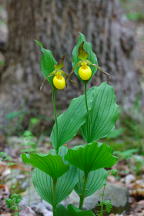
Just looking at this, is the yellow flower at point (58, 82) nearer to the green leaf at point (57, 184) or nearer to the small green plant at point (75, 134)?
the small green plant at point (75, 134)

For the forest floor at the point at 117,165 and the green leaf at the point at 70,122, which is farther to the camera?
the forest floor at the point at 117,165

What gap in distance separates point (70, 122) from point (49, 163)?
0.75 ft

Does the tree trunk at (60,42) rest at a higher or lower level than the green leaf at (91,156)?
higher

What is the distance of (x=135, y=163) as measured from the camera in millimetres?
2689

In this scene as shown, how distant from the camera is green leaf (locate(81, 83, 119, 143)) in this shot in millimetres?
1634

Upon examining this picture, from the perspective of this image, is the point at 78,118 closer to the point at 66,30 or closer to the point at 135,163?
the point at 135,163

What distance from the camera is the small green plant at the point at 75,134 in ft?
4.85

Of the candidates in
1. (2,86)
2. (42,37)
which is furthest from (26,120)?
(42,37)

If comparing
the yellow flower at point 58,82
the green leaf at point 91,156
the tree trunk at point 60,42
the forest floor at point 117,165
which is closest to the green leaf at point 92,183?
the green leaf at point 91,156

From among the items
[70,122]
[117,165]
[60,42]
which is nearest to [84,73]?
[70,122]

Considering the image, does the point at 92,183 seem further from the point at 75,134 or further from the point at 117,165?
the point at 117,165

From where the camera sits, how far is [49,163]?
149 centimetres

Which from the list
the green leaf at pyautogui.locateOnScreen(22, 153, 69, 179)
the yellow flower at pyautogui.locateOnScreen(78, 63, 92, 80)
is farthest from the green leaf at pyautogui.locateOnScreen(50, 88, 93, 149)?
the yellow flower at pyautogui.locateOnScreen(78, 63, 92, 80)

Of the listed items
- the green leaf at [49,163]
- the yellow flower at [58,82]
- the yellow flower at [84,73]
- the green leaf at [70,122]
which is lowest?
the green leaf at [49,163]
